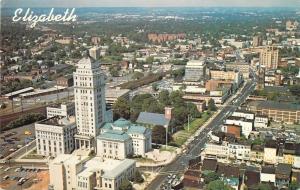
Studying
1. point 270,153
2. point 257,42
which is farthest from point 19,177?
point 257,42

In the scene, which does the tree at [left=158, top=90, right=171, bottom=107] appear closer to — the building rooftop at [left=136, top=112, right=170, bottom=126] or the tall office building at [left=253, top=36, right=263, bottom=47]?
the building rooftop at [left=136, top=112, right=170, bottom=126]

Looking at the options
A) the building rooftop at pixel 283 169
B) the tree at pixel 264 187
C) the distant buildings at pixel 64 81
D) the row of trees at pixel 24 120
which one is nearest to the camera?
the tree at pixel 264 187

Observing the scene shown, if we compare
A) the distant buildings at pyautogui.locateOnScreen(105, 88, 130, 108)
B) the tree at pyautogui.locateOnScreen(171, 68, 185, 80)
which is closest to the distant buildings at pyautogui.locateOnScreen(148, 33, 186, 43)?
the tree at pyautogui.locateOnScreen(171, 68, 185, 80)

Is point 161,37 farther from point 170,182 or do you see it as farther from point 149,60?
point 170,182

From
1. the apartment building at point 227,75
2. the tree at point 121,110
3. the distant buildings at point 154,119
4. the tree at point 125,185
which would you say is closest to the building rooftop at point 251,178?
the tree at point 125,185

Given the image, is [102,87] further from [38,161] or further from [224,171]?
[224,171]

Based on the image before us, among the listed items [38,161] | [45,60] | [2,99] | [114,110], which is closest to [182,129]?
[114,110]

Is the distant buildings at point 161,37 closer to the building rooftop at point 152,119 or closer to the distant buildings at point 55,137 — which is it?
the building rooftop at point 152,119
